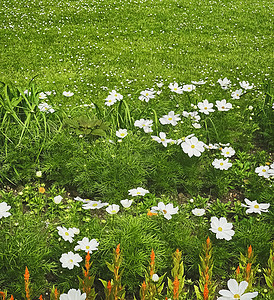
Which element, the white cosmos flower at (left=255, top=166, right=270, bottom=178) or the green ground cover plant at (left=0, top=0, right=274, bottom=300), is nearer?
the green ground cover plant at (left=0, top=0, right=274, bottom=300)

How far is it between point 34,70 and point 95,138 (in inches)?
136

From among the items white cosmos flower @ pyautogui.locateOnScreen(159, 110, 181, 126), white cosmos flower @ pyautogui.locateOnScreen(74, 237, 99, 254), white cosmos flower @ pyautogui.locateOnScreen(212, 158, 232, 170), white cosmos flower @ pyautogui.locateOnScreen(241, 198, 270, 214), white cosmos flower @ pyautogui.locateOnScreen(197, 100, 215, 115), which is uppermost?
white cosmos flower @ pyautogui.locateOnScreen(74, 237, 99, 254)

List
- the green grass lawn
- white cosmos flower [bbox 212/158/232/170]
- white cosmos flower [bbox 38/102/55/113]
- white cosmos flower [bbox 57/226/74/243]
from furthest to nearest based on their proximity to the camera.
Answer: the green grass lawn → white cosmos flower [bbox 38/102/55/113] → white cosmos flower [bbox 212/158/232/170] → white cosmos flower [bbox 57/226/74/243]

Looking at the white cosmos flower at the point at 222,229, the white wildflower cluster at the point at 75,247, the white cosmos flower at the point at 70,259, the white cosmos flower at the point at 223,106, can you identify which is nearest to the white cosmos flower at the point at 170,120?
the white cosmos flower at the point at 223,106

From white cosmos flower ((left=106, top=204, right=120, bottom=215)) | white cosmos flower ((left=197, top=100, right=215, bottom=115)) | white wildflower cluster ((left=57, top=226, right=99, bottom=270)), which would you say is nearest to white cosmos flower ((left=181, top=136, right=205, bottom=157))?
white cosmos flower ((left=197, top=100, right=215, bottom=115))

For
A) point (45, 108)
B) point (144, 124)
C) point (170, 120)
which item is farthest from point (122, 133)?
point (45, 108)

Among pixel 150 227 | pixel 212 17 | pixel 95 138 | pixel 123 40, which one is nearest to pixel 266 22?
pixel 212 17

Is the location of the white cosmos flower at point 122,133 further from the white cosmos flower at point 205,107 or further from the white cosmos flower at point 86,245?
the white cosmos flower at point 86,245

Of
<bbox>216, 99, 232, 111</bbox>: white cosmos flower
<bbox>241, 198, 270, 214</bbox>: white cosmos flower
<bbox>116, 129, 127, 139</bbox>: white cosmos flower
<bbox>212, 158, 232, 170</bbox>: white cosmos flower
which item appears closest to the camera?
<bbox>241, 198, 270, 214</bbox>: white cosmos flower

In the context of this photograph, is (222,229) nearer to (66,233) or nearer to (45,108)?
(66,233)

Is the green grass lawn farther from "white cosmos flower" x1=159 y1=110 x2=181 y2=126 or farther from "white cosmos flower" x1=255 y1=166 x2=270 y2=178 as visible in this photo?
"white cosmos flower" x1=255 y1=166 x2=270 y2=178

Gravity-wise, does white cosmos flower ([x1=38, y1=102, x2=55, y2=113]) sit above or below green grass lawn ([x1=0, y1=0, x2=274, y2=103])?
above

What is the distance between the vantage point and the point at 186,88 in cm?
411

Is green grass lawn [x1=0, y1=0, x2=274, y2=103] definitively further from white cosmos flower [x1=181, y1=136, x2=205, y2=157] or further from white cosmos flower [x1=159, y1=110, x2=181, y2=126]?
white cosmos flower [x1=181, y1=136, x2=205, y2=157]
